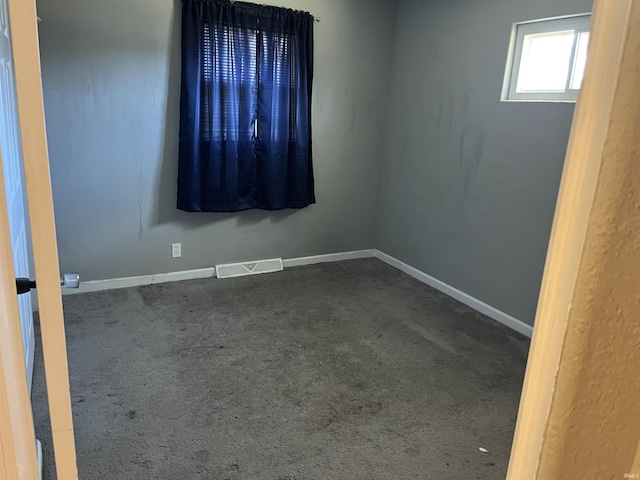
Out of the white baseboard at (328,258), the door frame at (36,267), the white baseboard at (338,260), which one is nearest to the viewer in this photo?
the door frame at (36,267)

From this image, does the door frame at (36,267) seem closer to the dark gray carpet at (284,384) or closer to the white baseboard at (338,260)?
the dark gray carpet at (284,384)

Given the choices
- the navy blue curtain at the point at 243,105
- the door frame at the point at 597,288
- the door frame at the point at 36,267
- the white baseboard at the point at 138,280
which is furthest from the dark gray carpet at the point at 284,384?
the door frame at the point at 597,288

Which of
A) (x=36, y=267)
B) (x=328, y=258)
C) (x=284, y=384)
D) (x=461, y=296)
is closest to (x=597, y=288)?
Result: (x=36, y=267)

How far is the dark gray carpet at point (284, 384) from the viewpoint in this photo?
1877 mm

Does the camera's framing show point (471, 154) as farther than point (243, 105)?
No

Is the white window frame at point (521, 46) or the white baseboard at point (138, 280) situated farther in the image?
the white baseboard at point (138, 280)

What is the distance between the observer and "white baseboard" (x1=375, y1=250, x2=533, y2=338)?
10.3 feet

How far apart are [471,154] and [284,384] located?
2.08 meters

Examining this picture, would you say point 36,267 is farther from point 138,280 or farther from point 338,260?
point 338,260

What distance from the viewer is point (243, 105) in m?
3.48

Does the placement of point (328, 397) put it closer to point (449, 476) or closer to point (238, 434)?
point (238, 434)

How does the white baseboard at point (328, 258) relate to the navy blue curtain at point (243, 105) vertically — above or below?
below

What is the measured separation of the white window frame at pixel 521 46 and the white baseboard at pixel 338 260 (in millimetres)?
1415

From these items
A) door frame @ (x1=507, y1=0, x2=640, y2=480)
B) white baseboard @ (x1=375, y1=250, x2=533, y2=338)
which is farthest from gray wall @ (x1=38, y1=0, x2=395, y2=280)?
door frame @ (x1=507, y1=0, x2=640, y2=480)
